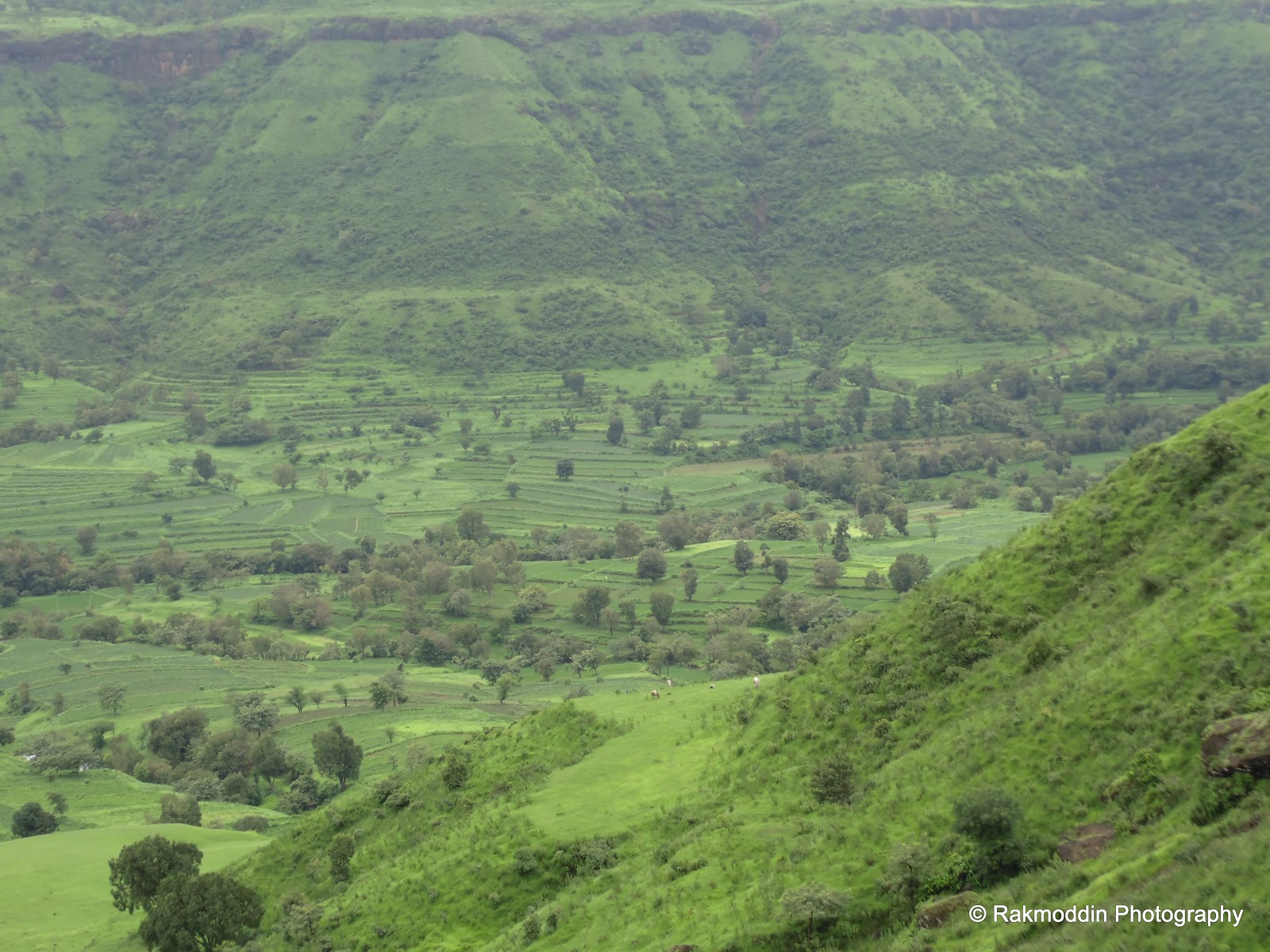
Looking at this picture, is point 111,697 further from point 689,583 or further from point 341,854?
point 341,854

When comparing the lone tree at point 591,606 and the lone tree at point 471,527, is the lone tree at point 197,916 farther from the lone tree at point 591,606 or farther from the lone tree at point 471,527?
the lone tree at point 471,527

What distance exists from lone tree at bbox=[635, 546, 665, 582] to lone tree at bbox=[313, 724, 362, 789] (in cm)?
4824

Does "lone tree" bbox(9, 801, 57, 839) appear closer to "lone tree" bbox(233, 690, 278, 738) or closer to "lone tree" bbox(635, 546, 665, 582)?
"lone tree" bbox(233, 690, 278, 738)

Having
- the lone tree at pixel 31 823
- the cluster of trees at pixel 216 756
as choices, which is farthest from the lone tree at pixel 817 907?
the lone tree at pixel 31 823

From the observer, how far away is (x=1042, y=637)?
36531mm

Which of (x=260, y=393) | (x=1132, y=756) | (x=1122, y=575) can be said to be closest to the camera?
(x=1132, y=756)

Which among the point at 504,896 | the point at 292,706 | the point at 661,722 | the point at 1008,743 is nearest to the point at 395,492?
the point at 292,706

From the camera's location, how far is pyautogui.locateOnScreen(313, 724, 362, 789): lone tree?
75438 mm

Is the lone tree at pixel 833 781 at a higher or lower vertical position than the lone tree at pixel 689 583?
higher

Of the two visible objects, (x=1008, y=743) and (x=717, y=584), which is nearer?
(x=1008, y=743)

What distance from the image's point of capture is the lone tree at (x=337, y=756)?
7544 cm

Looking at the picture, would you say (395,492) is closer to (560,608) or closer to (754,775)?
(560,608)

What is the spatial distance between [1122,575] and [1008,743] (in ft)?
27.6

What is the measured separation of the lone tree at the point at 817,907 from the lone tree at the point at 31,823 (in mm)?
56040
